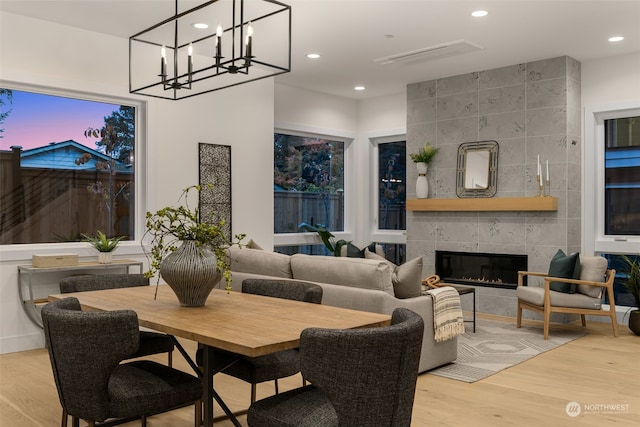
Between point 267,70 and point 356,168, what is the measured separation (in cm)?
312

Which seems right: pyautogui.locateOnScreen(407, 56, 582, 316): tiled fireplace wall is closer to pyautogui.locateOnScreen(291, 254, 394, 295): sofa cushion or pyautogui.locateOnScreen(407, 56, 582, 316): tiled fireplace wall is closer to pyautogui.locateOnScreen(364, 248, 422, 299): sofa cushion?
pyautogui.locateOnScreen(364, 248, 422, 299): sofa cushion

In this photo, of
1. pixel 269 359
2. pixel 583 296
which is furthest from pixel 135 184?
pixel 583 296

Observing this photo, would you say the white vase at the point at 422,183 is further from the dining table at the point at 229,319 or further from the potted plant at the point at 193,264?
the potted plant at the point at 193,264

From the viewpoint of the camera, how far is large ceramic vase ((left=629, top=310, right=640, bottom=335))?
555cm

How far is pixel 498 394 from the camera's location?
3.81 meters

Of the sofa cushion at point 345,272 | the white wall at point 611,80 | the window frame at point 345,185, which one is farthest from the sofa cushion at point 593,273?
the window frame at point 345,185

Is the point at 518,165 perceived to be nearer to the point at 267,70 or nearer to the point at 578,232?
the point at 578,232

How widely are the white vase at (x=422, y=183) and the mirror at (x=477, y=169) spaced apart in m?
0.42

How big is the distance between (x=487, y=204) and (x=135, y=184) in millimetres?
3886

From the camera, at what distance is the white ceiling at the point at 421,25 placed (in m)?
4.71

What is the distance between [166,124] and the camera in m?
5.88

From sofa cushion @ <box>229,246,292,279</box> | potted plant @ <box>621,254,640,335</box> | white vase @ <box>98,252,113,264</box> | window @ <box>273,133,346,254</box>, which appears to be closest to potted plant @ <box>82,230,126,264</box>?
white vase @ <box>98,252,113,264</box>

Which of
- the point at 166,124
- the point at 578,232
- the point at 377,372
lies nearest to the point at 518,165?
the point at 578,232

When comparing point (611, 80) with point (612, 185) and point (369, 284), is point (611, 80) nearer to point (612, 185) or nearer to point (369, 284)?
point (612, 185)
